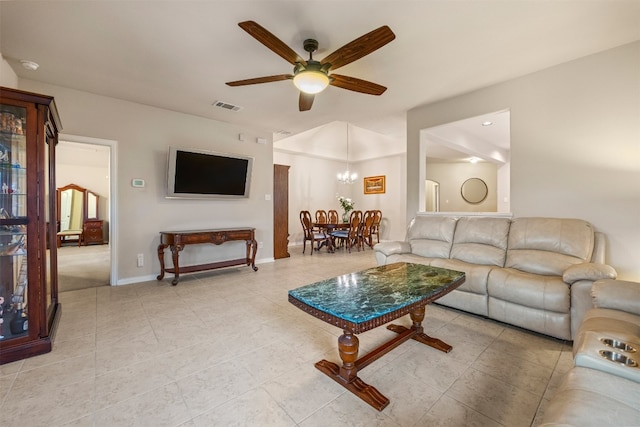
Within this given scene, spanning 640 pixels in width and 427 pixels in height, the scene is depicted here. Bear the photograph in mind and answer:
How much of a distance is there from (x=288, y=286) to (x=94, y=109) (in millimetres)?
3416

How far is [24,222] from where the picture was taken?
74.7 inches

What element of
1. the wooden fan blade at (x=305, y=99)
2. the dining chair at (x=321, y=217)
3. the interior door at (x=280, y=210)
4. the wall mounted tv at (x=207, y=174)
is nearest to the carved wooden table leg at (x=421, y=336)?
the wooden fan blade at (x=305, y=99)

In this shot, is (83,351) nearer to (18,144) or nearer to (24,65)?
(18,144)

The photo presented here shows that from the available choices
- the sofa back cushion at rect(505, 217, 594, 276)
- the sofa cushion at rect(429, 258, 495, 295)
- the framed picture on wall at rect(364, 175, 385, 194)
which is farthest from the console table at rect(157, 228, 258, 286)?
the framed picture on wall at rect(364, 175, 385, 194)

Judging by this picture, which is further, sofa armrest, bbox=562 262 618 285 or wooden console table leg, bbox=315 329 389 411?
sofa armrest, bbox=562 262 618 285

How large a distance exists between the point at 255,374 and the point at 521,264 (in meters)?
2.54

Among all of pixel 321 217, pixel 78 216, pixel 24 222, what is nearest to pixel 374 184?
pixel 321 217

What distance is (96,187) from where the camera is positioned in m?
7.59

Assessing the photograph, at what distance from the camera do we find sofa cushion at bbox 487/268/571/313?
79.9 inches

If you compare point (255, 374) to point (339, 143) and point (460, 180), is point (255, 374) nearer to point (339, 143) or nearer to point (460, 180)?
point (339, 143)

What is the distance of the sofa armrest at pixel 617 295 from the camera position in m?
1.55

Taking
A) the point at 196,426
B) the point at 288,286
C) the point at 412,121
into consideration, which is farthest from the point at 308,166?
the point at 196,426

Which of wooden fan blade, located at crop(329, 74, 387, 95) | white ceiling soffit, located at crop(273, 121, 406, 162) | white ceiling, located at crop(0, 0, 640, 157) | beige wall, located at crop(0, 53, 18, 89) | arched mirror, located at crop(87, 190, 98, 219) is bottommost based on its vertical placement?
arched mirror, located at crop(87, 190, 98, 219)

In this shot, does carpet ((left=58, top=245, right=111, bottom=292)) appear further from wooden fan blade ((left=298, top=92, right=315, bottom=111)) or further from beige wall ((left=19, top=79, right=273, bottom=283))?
wooden fan blade ((left=298, top=92, right=315, bottom=111))
